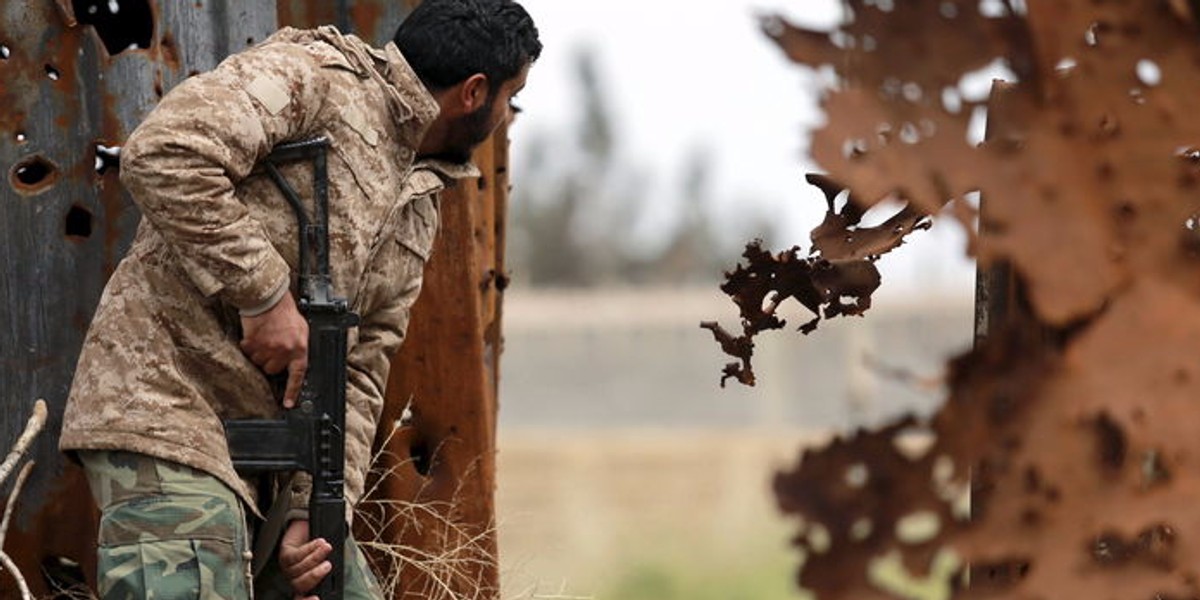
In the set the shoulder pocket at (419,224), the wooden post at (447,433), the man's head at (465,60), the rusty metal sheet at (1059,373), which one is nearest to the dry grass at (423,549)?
the wooden post at (447,433)

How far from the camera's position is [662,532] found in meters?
17.2

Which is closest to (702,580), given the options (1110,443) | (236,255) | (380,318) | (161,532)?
(380,318)

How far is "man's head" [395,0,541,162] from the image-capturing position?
371cm

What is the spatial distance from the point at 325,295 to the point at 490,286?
1374mm

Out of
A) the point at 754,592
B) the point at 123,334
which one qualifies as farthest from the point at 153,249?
the point at 754,592

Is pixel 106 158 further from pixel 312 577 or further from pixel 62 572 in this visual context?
pixel 312 577

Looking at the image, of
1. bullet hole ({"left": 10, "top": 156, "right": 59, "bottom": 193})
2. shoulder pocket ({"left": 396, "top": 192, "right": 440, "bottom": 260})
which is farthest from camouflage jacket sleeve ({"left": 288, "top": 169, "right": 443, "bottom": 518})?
bullet hole ({"left": 10, "top": 156, "right": 59, "bottom": 193})

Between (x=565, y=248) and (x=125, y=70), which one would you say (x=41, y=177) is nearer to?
(x=125, y=70)

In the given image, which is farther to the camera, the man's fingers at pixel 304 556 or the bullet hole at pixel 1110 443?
the man's fingers at pixel 304 556

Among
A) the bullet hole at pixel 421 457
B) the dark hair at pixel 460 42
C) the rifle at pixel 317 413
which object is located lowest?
the bullet hole at pixel 421 457

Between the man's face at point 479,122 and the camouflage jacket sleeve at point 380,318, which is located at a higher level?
the man's face at point 479,122

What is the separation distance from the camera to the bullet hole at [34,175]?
4.12 metres

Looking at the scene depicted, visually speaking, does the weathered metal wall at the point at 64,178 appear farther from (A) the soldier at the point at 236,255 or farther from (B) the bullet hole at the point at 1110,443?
(B) the bullet hole at the point at 1110,443

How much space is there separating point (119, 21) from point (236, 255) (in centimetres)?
105
